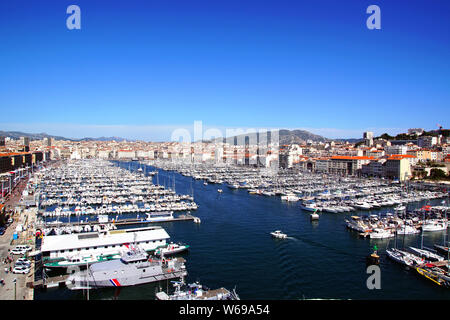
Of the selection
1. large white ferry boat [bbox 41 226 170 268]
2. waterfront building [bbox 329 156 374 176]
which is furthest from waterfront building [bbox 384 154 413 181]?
large white ferry boat [bbox 41 226 170 268]

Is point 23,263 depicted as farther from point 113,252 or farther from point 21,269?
point 113,252

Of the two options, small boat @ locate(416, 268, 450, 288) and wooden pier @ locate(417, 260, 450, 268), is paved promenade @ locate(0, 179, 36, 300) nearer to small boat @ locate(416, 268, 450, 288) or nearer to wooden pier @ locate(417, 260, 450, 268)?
small boat @ locate(416, 268, 450, 288)

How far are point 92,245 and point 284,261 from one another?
4453mm

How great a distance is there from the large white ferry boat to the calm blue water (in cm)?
112

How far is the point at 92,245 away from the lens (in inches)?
305

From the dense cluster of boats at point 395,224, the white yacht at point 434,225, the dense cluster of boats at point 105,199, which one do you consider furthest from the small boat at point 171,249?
the white yacht at point 434,225

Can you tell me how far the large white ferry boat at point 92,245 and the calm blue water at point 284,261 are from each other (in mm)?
1115

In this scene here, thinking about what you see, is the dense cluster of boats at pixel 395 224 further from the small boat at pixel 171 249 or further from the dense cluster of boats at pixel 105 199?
the dense cluster of boats at pixel 105 199

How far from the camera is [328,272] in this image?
706 cm

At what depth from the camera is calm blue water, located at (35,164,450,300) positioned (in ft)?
20.3

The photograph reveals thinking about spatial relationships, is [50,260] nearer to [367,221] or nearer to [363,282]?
[363,282]

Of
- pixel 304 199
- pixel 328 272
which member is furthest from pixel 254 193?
pixel 328 272

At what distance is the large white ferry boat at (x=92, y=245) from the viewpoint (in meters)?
7.46
